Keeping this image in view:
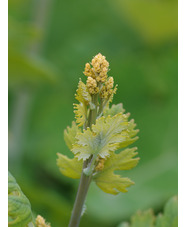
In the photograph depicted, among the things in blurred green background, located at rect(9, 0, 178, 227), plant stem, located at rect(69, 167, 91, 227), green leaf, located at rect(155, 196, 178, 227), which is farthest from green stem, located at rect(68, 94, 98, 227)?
blurred green background, located at rect(9, 0, 178, 227)

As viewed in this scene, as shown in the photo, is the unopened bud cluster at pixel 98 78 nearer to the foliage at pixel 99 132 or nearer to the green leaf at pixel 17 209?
the foliage at pixel 99 132

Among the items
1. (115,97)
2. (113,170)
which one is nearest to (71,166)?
(113,170)

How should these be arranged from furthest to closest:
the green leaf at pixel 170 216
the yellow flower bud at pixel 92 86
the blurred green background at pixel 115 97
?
the blurred green background at pixel 115 97
the green leaf at pixel 170 216
the yellow flower bud at pixel 92 86

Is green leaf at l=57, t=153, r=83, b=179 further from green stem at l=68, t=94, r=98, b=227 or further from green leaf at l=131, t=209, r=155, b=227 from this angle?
green leaf at l=131, t=209, r=155, b=227

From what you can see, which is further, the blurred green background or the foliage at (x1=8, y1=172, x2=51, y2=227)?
the blurred green background

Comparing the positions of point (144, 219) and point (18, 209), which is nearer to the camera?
point (18, 209)

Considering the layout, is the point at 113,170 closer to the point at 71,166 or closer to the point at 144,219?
the point at 71,166

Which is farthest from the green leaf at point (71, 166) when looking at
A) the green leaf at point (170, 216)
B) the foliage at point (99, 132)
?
the green leaf at point (170, 216)
